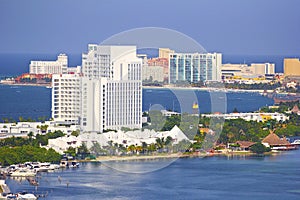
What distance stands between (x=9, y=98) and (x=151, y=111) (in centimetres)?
704

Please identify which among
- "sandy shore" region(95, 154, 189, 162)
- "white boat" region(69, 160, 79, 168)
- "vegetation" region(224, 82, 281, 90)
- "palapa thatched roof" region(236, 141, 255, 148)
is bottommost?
"white boat" region(69, 160, 79, 168)

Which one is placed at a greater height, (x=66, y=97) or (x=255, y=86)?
(x=255, y=86)

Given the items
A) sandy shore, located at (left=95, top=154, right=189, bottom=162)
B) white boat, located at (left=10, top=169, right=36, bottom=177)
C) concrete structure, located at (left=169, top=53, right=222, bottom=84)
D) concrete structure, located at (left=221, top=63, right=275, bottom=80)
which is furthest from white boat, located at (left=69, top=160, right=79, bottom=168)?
concrete structure, located at (left=221, top=63, right=275, bottom=80)

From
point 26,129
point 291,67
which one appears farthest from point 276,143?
point 291,67

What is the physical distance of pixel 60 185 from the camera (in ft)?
34.7

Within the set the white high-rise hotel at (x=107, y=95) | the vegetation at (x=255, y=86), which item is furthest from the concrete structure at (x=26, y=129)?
the vegetation at (x=255, y=86)

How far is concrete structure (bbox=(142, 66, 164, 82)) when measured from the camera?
605 inches

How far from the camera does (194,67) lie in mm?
21641

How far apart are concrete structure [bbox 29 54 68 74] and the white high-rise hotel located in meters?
10.8

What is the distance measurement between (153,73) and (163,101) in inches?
72.4

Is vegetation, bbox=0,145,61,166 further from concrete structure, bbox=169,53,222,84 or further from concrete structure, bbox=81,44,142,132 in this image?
concrete structure, bbox=169,53,222,84

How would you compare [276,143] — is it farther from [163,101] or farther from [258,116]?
[163,101]

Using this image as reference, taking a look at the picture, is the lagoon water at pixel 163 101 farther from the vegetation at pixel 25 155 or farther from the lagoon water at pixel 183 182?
the vegetation at pixel 25 155

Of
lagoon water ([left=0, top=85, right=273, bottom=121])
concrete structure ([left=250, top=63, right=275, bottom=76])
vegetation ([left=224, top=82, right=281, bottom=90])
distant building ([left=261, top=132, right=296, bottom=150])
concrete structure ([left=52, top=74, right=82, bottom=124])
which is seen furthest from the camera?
Result: concrete structure ([left=250, top=63, right=275, bottom=76])
